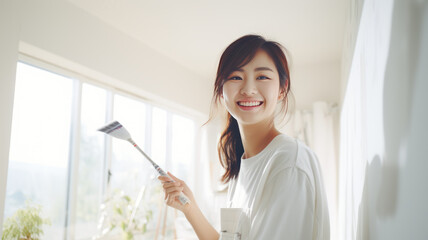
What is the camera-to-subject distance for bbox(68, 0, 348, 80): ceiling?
2812mm

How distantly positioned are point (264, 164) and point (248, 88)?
184 mm

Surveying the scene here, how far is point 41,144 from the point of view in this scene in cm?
260

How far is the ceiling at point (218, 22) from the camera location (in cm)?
281

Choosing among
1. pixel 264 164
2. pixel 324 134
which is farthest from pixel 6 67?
pixel 324 134

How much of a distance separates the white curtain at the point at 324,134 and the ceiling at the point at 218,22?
680mm

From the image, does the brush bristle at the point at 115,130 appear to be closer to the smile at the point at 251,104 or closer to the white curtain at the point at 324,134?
the smile at the point at 251,104

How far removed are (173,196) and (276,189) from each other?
1.62 feet

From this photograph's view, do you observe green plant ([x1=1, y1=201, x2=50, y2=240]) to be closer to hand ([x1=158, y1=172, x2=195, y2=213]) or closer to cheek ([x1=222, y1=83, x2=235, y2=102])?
hand ([x1=158, y1=172, x2=195, y2=213])

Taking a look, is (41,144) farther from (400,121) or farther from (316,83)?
(316,83)

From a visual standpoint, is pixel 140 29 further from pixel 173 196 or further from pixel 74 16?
pixel 173 196

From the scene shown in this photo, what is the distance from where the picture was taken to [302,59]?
4.17 meters

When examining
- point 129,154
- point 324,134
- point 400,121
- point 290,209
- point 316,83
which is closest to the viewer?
point 400,121

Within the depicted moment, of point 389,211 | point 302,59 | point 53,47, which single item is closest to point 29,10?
point 53,47

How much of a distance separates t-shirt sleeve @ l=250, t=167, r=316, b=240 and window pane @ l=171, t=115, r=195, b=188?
12.1ft
